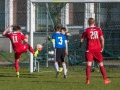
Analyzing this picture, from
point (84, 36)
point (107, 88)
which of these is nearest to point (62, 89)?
point (107, 88)

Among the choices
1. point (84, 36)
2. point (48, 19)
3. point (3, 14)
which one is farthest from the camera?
point (3, 14)

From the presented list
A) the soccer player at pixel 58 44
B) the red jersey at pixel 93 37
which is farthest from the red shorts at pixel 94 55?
the soccer player at pixel 58 44

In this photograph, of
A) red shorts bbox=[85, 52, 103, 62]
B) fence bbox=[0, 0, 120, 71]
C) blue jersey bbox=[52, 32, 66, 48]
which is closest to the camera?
red shorts bbox=[85, 52, 103, 62]

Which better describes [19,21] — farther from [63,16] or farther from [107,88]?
[107,88]

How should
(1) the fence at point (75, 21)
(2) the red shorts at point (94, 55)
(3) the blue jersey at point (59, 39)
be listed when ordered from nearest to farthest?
1. (2) the red shorts at point (94, 55)
2. (3) the blue jersey at point (59, 39)
3. (1) the fence at point (75, 21)

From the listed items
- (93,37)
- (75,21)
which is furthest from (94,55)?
(75,21)

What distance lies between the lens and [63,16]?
25016 mm

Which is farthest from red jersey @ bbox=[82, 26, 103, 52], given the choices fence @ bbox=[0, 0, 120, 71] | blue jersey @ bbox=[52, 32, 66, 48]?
fence @ bbox=[0, 0, 120, 71]

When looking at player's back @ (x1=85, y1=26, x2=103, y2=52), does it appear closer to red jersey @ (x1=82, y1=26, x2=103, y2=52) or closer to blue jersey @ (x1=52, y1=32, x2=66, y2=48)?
red jersey @ (x1=82, y1=26, x2=103, y2=52)

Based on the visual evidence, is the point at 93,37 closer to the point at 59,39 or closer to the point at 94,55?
the point at 94,55

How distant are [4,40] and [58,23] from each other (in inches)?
171

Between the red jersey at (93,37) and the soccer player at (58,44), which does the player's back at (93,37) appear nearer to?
the red jersey at (93,37)

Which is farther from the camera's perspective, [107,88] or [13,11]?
[13,11]

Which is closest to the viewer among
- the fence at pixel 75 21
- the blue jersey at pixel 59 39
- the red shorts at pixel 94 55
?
the red shorts at pixel 94 55
